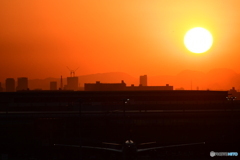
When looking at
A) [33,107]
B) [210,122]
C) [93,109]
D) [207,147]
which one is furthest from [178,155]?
[33,107]

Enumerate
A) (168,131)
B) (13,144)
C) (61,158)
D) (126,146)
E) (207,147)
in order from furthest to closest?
(168,131), (13,144), (207,147), (61,158), (126,146)

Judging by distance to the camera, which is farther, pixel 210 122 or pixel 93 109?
pixel 93 109

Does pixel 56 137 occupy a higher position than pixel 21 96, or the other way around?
pixel 21 96

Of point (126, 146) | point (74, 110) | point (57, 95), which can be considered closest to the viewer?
point (126, 146)

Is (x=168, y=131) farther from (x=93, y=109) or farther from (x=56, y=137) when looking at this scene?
(x=93, y=109)

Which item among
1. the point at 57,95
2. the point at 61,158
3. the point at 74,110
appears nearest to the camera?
the point at 61,158

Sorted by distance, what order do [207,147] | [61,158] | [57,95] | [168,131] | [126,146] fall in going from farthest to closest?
[57,95], [168,131], [207,147], [61,158], [126,146]

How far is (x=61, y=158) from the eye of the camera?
82812 mm

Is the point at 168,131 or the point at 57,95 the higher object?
the point at 57,95

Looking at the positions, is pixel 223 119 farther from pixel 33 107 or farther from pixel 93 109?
pixel 33 107

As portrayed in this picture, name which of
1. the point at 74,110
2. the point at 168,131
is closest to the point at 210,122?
the point at 168,131

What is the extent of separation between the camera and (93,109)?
149m

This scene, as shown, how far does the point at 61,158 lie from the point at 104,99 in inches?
2829

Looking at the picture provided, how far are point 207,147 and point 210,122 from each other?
30665 millimetres
